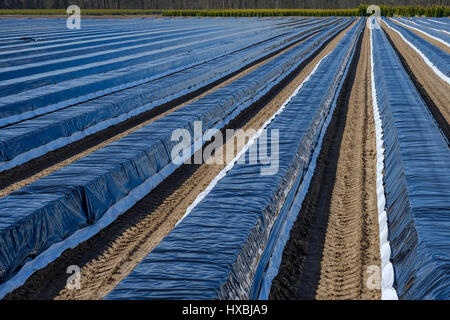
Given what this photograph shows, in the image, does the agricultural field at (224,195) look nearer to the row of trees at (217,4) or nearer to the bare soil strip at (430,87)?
the bare soil strip at (430,87)

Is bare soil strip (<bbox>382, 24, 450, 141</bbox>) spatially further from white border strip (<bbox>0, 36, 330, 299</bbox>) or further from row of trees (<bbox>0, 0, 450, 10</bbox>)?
row of trees (<bbox>0, 0, 450, 10</bbox>)

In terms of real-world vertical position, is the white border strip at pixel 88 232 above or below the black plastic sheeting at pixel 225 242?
below

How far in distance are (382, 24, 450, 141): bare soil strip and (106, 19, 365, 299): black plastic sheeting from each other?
219 inches

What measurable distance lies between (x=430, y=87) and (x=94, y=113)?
1206cm

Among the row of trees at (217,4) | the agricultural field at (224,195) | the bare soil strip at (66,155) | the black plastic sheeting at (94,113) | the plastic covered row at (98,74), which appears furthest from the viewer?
the row of trees at (217,4)

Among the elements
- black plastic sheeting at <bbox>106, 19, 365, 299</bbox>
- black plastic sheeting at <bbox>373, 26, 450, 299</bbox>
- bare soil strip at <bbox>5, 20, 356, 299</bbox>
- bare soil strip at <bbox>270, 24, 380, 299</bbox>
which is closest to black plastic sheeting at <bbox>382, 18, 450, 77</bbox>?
black plastic sheeting at <bbox>373, 26, 450, 299</bbox>

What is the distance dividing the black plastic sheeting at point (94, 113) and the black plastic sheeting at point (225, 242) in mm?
4778

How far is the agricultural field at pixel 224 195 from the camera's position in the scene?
17.4 feet

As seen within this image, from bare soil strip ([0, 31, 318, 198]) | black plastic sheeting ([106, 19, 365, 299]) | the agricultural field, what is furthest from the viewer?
bare soil strip ([0, 31, 318, 198])

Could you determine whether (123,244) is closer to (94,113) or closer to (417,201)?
(417,201)

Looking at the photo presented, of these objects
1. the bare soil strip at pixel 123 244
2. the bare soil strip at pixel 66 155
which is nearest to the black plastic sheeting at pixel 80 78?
the bare soil strip at pixel 66 155

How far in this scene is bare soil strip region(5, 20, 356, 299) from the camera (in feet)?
18.2

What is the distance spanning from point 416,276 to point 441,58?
18.5m

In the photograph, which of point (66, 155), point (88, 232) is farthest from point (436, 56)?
point (88, 232)
